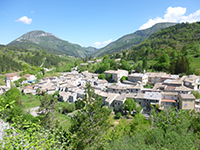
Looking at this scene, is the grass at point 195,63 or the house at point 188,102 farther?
the grass at point 195,63

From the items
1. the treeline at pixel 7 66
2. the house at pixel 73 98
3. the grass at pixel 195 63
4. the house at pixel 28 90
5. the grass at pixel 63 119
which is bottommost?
the grass at pixel 63 119

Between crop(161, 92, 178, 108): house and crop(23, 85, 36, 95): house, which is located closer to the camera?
crop(161, 92, 178, 108): house

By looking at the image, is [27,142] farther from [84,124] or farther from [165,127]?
[165,127]

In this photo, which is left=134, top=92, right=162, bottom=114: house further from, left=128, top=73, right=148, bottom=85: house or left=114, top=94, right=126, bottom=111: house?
left=128, top=73, right=148, bottom=85: house

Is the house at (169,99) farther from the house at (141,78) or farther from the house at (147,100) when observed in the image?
the house at (141,78)

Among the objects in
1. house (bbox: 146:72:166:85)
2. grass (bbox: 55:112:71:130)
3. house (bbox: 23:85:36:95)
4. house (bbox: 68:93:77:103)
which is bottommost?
grass (bbox: 55:112:71:130)

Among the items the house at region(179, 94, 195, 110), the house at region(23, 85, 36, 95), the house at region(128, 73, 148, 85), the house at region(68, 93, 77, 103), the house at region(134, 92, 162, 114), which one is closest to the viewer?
the house at region(179, 94, 195, 110)

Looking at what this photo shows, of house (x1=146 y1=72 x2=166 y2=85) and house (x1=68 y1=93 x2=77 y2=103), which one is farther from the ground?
house (x1=146 y1=72 x2=166 y2=85)

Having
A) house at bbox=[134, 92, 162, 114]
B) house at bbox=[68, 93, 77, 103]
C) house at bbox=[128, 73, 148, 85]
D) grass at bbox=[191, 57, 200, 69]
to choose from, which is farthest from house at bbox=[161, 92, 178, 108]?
grass at bbox=[191, 57, 200, 69]

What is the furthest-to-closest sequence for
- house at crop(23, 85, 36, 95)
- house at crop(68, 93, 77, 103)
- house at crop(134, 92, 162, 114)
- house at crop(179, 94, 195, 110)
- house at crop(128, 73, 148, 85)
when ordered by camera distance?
house at crop(23, 85, 36, 95) → house at crop(128, 73, 148, 85) → house at crop(68, 93, 77, 103) → house at crop(134, 92, 162, 114) → house at crop(179, 94, 195, 110)

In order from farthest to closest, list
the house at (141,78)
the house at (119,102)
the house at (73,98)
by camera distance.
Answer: the house at (141,78) → the house at (73,98) → the house at (119,102)

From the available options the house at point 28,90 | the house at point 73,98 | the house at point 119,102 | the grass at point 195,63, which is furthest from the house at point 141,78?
the house at point 28,90
